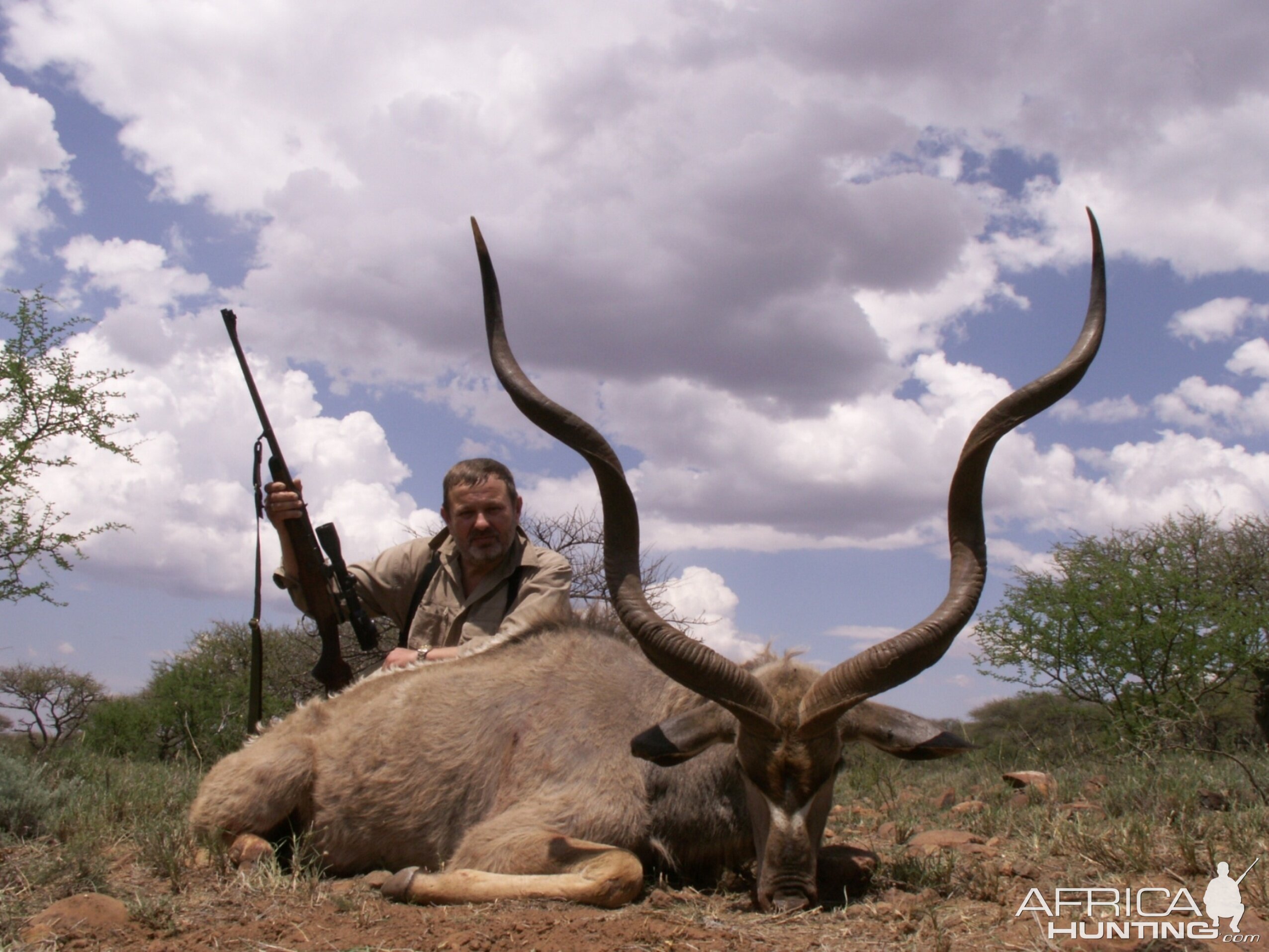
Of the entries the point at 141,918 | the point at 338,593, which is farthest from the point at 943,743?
the point at 338,593

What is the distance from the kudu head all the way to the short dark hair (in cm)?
160

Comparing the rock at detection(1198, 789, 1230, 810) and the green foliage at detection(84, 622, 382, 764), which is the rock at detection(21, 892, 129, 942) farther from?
the green foliage at detection(84, 622, 382, 764)

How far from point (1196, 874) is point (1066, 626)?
20.8 feet

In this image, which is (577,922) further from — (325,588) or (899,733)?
(325,588)

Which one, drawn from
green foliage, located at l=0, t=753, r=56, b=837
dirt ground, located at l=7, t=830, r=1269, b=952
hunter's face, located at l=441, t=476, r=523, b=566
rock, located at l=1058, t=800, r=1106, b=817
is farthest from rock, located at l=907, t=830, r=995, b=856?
green foliage, located at l=0, t=753, r=56, b=837

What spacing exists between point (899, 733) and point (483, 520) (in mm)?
2831

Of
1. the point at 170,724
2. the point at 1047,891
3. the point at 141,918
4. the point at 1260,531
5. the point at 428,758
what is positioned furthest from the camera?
the point at 1260,531

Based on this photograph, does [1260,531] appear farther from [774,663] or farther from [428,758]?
[428,758]

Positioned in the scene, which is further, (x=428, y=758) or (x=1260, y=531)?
(x=1260, y=531)

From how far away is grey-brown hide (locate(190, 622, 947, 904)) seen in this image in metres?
4.13

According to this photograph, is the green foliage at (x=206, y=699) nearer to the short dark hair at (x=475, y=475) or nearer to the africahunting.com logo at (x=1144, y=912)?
the short dark hair at (x=475, y=475)

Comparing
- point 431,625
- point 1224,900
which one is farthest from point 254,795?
point 1224,900

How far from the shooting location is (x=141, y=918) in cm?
328

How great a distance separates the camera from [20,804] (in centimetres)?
482
